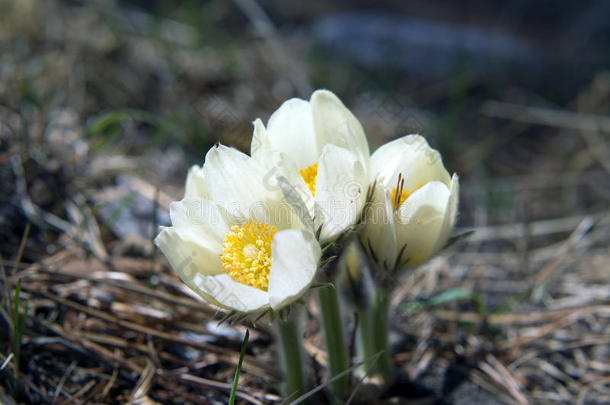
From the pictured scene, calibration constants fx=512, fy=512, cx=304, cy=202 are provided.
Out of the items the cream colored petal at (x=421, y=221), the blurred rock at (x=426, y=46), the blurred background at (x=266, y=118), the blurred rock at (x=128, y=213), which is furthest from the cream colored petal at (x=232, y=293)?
the blurred rock at (x=426, y=46)

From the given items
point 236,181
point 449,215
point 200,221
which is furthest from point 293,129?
point 449,215

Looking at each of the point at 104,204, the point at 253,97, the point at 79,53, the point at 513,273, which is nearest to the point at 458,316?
the point at 513,273

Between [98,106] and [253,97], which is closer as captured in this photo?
[98,106]

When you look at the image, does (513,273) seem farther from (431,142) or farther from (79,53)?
(79,53)

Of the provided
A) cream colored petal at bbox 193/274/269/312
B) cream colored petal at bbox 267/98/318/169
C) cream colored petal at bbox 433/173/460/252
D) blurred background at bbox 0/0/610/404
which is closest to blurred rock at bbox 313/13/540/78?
blurred background at bbox 0/0/610/404

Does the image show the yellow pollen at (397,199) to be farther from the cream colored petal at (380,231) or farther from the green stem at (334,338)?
the green stem at (334,338)

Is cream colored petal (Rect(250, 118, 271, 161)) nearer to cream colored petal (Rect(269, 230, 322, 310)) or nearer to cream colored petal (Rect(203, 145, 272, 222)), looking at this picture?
cream colored petal (Rect(203, 145, 272, 222))
